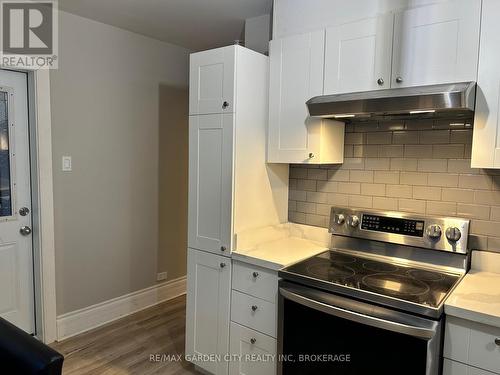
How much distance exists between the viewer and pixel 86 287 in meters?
3.02

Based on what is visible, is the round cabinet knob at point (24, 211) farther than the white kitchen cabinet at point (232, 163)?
Yes

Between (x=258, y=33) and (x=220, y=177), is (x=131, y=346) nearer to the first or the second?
(x=220, y=177)

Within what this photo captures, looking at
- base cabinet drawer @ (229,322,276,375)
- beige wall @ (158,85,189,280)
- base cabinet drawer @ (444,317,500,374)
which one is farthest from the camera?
beige wall @ (158,85,189,280)

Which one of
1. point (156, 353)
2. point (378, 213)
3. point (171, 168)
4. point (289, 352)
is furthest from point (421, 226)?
point (171, 168)

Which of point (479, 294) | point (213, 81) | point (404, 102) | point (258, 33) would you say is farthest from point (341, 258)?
point (258, 33)

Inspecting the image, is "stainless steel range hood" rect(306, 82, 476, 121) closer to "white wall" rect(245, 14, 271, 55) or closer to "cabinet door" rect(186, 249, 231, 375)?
"white wall" rect(245, 14, 271, 55)

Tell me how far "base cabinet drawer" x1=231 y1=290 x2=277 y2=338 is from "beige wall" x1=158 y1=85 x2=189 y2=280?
157cm

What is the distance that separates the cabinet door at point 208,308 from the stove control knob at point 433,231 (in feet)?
3.56

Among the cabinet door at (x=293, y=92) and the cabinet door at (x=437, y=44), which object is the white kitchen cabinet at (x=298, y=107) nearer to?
the cabinet door at (x=293, y=92)

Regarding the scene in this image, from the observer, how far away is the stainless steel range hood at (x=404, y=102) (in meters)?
1.57

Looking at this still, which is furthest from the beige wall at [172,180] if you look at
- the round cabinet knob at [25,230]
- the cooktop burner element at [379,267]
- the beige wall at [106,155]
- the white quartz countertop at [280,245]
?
the cooktop burner element at [379,267]

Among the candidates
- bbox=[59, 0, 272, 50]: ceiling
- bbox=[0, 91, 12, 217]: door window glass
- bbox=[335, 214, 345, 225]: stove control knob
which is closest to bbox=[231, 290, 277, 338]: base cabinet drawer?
bbox=[335, 214, 345, 225]: stove control knob

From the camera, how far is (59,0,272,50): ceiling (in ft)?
8.14

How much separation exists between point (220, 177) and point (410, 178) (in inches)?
41.9
